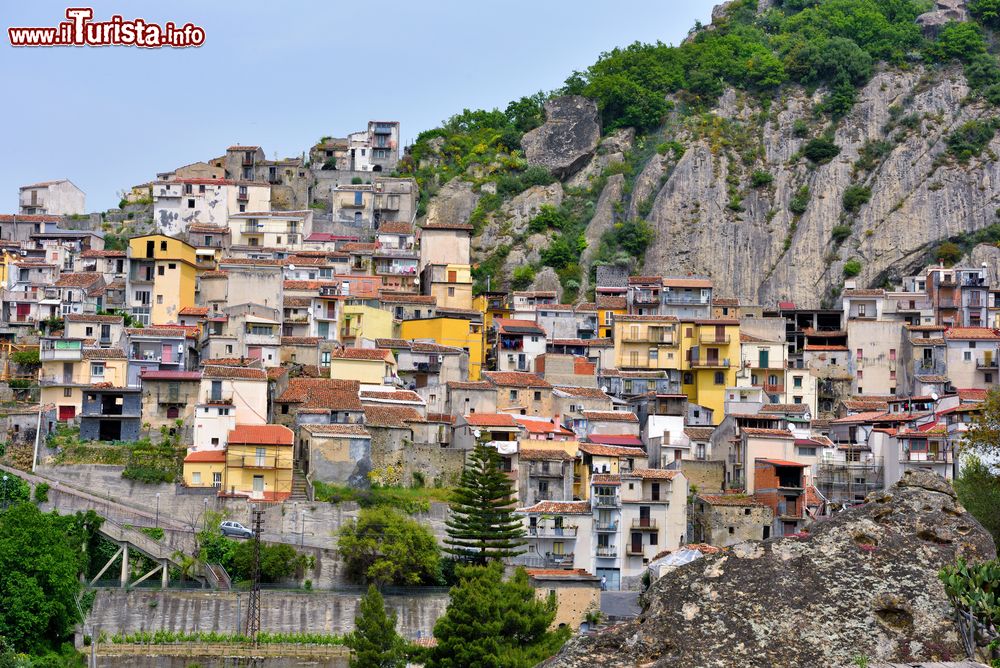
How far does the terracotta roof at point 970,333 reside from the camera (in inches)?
2940

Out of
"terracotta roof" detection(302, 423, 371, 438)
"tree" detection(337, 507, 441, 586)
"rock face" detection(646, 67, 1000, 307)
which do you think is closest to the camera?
"tree" detection(337, 507, 441, 586)

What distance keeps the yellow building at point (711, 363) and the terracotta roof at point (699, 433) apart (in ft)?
17.0

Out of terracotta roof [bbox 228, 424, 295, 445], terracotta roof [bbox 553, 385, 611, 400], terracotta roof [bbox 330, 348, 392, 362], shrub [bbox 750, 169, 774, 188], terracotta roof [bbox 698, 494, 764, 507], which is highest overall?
shrub [bbox 750, 169, 774, 188]

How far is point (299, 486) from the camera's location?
58.6 m

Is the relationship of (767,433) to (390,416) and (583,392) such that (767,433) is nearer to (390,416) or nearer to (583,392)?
(583,392)

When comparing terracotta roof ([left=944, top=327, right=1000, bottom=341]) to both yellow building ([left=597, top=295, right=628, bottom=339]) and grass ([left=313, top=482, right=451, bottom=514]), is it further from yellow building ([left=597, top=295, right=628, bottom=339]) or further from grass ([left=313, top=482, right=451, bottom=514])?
grass ([left=313, top=482, right=451, bottom=514])

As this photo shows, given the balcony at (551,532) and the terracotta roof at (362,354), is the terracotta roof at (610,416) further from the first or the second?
the balcony at (551,532)

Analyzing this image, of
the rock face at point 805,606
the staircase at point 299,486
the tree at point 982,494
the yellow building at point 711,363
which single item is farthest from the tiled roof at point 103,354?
the rock face at point 805,606

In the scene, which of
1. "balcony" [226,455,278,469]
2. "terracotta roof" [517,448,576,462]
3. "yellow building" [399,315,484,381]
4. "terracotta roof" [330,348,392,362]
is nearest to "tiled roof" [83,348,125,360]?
"terracotta roof" [330,348,392,362]

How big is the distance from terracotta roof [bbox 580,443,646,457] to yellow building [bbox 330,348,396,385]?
10790mm

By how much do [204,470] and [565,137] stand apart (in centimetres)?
5637

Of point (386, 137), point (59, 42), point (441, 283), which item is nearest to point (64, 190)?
point (386, 137)

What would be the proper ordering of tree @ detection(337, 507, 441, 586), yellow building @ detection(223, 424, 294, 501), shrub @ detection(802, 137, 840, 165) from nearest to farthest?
tree @ detection(337, 507, 441, 586) → yellow building @ detection(223, 424, 294, 501) → shrub @ detection(802, 137, 840, 165)

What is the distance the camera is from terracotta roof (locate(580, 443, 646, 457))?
61.8m
